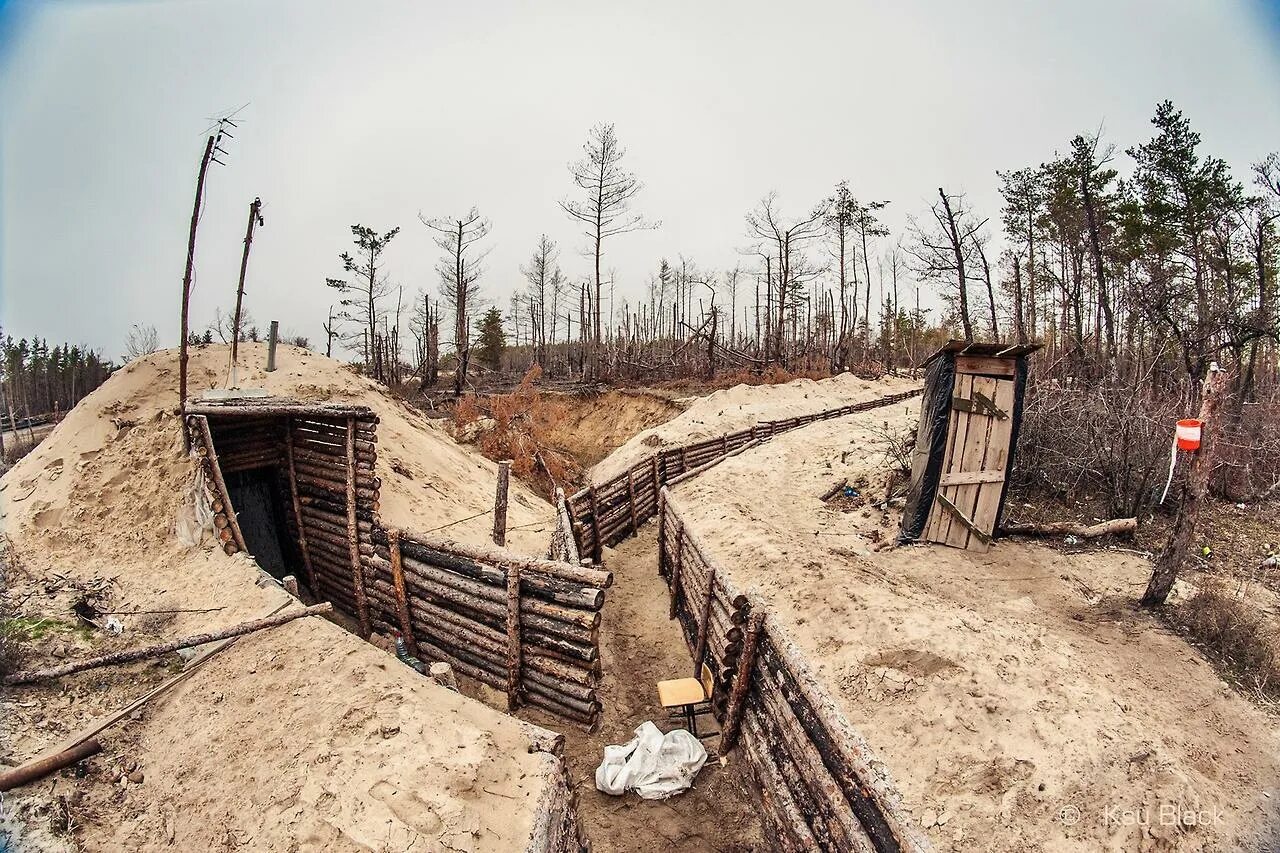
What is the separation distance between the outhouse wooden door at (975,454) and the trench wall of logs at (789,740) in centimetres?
411

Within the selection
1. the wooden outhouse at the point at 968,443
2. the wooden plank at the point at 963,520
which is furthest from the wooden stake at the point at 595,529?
the wooden plank at the point at 963,520

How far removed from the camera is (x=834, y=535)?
346 inches

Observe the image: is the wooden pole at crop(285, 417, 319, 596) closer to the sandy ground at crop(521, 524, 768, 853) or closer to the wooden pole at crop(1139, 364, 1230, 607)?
the sandy ground at crop(521, 524, 768, 853)

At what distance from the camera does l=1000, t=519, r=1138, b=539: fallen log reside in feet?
25.5

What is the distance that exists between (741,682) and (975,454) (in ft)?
17.8

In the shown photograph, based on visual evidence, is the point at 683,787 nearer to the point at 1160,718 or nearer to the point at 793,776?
the point at 793,776

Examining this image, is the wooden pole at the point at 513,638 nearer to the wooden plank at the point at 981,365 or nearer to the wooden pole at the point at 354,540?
the wooden pole at the point at 354,540

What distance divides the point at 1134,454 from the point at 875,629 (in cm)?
639

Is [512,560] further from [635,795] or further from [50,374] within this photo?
[50,374]

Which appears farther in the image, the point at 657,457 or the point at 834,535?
the point at 657,457

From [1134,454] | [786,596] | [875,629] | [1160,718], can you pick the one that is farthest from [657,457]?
[1160,718]

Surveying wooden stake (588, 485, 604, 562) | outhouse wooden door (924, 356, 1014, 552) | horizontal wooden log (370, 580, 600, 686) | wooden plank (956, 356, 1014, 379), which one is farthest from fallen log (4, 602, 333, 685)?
wooden plank (956, 356, 1014, 379)

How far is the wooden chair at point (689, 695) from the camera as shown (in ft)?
17.9

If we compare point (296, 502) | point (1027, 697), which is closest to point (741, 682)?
point (1027, 697)
